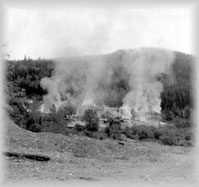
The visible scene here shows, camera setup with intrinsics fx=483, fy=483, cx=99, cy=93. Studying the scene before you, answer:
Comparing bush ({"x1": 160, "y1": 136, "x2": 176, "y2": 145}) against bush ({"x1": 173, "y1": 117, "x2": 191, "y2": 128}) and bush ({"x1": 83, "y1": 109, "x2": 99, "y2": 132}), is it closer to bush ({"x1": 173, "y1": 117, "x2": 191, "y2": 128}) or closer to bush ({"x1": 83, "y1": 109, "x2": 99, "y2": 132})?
bush ({"x1": 173, "y1": 117, "x2": 191, "y2": 128})

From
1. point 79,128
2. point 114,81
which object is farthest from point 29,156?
point 114,81

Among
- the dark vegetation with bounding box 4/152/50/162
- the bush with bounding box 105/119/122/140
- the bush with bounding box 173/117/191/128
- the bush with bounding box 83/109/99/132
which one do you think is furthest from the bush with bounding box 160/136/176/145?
the dark vegetation with bounding box 4/152/50/162

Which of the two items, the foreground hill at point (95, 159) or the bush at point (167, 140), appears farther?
the bush at point (167, 140)

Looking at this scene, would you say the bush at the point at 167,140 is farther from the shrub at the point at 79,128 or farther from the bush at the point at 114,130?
the shrub at the point at 79,128

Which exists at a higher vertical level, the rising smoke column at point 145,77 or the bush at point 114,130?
the rising smoke column at point 145,77

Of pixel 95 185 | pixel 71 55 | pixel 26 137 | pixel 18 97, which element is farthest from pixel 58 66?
pixel 95 185

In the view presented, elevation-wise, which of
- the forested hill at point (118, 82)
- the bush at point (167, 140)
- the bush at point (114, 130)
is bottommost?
the bush at point (167, 140)

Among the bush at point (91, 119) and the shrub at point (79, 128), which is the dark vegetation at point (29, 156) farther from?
the bush at point (91, 119)

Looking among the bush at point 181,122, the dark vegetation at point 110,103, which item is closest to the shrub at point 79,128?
the dark vegetation at point 110,103
